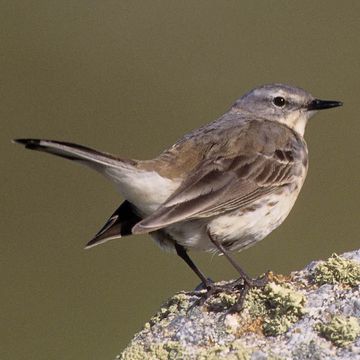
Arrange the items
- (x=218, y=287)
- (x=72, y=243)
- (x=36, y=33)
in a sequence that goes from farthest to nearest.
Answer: (x=36, y=33) < (x=72, y=243) < (x=218, y=287)

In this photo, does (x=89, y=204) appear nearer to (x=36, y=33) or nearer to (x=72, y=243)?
(x=72, y=243)

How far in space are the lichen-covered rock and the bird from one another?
308 mm

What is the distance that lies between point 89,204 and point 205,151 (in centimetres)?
806

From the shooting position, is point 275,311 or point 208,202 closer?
point 275,311

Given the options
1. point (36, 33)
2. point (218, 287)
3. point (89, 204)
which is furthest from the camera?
point (36, 33)

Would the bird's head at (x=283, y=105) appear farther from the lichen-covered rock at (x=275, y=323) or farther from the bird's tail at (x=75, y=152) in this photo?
the lichen-covered rock at (x=275, y=323)

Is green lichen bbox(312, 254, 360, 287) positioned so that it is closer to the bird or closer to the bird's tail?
the bird

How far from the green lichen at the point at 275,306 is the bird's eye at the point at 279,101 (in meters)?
3.05

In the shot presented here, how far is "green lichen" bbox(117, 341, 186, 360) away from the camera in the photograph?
20.2 feet

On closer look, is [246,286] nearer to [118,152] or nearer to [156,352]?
[156,352]

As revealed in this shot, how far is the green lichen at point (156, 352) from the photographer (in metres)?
6.15

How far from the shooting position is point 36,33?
21.0 meters

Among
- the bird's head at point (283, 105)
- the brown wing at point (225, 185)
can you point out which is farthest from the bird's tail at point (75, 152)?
the bird's head at point (283, 105)

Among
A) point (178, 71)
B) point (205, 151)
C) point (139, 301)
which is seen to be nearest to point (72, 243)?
point (139, 301)
